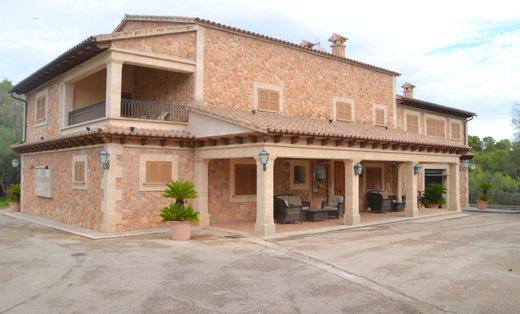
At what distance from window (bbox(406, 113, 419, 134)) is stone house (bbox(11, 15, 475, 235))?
307cm

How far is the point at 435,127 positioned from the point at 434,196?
485 cm

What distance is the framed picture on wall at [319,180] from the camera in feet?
60.8

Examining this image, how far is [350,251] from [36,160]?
14.5 meters

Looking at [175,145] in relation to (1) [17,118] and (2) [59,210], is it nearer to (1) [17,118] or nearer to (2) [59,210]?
(2) [59,210]

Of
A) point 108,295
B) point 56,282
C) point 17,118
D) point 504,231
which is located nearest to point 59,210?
point 56,282

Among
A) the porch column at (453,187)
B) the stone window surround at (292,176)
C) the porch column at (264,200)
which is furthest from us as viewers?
the porch column at (453,187)

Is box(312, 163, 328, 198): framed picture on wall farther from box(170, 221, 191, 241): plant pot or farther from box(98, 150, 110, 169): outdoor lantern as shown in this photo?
box(98, 150, 110, 169): outdoor lantern

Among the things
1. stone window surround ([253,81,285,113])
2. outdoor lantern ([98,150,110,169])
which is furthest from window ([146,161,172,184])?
stone window surround ([253,81,285,113])

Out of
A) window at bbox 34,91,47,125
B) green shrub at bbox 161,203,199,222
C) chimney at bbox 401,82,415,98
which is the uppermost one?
chimney at bbox 401,82,415,98

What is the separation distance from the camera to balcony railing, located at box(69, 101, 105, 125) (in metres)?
14.8

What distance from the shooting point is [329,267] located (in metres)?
8.52

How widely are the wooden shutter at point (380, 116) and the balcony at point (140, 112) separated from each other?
35.3 feet

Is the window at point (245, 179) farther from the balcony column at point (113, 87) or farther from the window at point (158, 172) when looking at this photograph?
the balcony column at point (113, 87)

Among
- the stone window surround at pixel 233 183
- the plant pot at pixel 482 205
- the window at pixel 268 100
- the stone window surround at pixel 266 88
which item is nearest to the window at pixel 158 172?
the stone window surround at pixel 233 183
